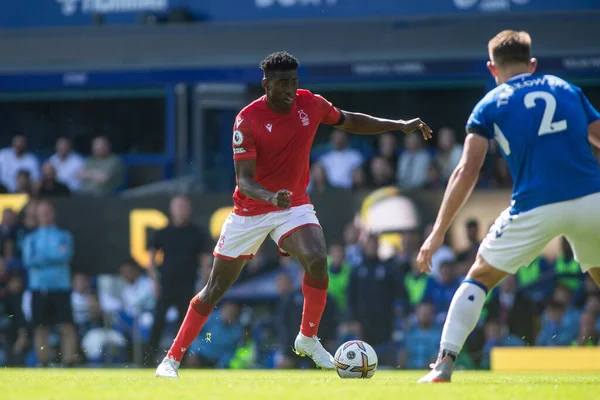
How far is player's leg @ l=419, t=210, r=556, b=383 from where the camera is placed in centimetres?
660

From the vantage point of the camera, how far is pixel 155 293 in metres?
15.1

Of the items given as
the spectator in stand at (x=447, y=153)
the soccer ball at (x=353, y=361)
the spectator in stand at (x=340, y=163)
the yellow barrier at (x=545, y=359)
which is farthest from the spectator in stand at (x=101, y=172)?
the soccer ball at (x=353, y=361)

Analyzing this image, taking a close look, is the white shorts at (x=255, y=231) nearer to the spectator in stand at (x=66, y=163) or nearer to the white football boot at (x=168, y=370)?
the white football boot at (x=168, y=370)

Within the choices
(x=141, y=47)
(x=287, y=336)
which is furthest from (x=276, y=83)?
(x=141, y=47)

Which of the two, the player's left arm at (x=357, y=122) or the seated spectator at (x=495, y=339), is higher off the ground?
the player's left arm at (x=357, y=122)

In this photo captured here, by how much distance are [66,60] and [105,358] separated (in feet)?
16.1

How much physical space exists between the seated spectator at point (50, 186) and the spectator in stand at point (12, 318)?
1.24 metres

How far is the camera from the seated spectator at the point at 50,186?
16031mm

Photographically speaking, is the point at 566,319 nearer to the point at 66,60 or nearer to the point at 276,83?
the point at 276,83

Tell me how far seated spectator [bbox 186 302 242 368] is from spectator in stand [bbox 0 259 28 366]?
2.47 meters

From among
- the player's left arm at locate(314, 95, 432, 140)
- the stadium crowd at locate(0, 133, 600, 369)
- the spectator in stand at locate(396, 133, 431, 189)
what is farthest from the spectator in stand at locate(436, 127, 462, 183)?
the player's left arm at locate(314, 95, 432, 140)

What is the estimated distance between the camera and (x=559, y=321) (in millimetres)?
13922

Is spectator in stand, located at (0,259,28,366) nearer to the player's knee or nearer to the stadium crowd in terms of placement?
the stadium crowd

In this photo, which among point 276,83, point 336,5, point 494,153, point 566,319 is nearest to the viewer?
point 276,83
